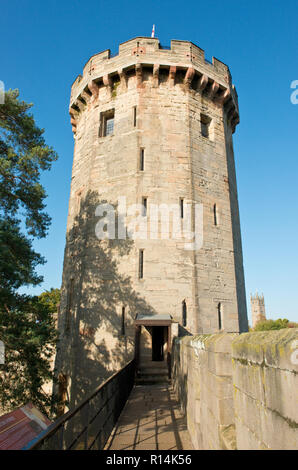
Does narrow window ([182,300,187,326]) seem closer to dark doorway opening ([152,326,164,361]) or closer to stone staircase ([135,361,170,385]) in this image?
stone staircase ([135,361,170,385])

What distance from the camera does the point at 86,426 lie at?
365cm

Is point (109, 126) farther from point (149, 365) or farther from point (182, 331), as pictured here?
point (149, 365)

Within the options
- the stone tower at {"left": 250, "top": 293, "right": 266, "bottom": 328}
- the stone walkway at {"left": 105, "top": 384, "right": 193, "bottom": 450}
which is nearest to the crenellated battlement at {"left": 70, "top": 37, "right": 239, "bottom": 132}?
the stone walkway at {"left": 105, "top": 384, "right": 193, "bottom": 450}

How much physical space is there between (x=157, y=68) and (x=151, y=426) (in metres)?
14.9

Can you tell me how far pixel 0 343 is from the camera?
7.91 meters

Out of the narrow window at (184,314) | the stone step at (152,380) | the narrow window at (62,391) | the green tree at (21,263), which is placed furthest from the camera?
the narrow window at (62,391)

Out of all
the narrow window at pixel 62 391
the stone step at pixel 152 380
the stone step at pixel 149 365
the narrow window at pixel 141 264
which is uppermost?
the narrow window at pixel 141 264

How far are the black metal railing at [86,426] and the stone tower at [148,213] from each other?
19.6 feet

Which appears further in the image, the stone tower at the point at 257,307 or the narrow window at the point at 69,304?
the stone tower at the point at 257,307

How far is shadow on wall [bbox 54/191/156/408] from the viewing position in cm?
1161

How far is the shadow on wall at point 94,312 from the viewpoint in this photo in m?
11.6

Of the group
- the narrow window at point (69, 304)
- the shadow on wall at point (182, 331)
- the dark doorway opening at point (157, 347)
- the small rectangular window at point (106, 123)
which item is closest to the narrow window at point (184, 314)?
the shadow on wall at point (182, 331)

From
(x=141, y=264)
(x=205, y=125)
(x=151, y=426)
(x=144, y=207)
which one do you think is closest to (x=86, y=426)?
(x=151, y=426)

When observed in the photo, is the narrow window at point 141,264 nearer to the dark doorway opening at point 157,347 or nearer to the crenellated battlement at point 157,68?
the dark doorway opening at point 157,347
